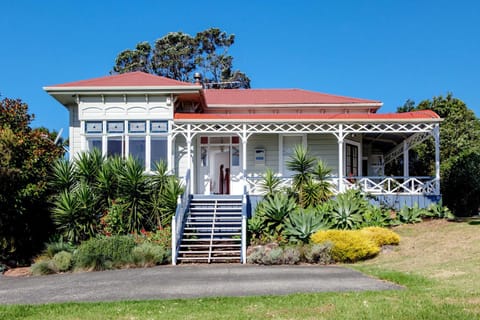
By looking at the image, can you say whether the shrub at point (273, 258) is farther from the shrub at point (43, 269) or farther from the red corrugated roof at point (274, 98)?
the red corrugated roof at point (274, 98)

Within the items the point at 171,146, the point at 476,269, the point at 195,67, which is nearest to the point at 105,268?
the point at 171,146

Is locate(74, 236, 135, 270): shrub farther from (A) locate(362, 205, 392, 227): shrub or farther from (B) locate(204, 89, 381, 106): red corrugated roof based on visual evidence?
(B) locate(204, 89, 381, 106): red corrugated roof

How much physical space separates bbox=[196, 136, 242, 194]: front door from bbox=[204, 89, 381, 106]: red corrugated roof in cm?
247

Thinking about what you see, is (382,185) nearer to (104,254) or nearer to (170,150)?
(170,150)

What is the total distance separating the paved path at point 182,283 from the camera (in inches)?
400

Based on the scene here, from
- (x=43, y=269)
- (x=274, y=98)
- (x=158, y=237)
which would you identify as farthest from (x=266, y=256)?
(x=274, y=98)

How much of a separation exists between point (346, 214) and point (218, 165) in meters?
6.62

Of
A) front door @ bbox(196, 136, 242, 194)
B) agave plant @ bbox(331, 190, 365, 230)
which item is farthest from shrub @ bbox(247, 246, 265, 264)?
front door @ bbox(196, 136, 242, 194)

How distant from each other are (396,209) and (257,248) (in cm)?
665

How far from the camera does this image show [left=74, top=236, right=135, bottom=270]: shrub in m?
14.8

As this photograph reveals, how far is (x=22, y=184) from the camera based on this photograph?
669 inches

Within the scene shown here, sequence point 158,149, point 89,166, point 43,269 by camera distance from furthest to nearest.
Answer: point 158,149
point 89,166
point 43,269

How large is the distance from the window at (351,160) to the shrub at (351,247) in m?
7.47

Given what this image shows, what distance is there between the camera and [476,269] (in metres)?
11.7
